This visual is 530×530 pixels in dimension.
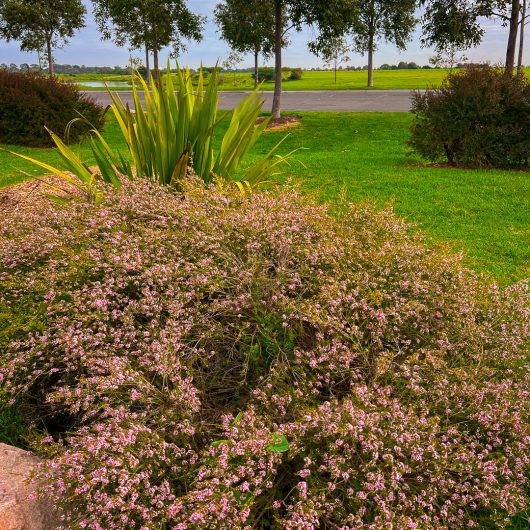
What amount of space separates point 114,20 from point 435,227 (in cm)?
2291

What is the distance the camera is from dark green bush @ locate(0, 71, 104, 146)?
52.3 feet

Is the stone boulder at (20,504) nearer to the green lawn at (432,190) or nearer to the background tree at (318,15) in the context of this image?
the green lawn at (432,190)

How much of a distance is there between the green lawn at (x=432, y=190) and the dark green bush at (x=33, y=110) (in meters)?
1.02

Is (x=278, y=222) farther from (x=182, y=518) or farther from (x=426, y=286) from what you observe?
(x=182, y=518)

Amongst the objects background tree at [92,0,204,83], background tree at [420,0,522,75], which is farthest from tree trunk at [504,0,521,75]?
background tree at [92,0,204,83]

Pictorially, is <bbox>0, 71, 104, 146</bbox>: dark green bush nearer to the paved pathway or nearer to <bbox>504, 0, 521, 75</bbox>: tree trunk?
the paved pathway

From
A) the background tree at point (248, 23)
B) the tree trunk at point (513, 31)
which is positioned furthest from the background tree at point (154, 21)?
the tree trunk at point (513, 31)

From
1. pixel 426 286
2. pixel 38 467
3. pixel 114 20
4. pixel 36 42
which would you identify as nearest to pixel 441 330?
pixel 426 286

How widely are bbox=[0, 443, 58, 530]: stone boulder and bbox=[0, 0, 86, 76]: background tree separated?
30582mm

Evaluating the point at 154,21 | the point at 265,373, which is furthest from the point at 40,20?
the point at 265,373

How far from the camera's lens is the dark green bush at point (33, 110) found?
1593cm

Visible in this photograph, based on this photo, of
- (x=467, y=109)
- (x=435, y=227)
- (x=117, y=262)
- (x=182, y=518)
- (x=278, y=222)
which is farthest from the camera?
(x=467, y=109)

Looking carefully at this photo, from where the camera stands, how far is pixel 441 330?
2.95 metres

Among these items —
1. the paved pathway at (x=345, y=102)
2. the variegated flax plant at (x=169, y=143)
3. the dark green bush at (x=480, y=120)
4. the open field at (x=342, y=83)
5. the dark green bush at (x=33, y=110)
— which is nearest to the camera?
the variegated flax plant at (x=169, y=143)
